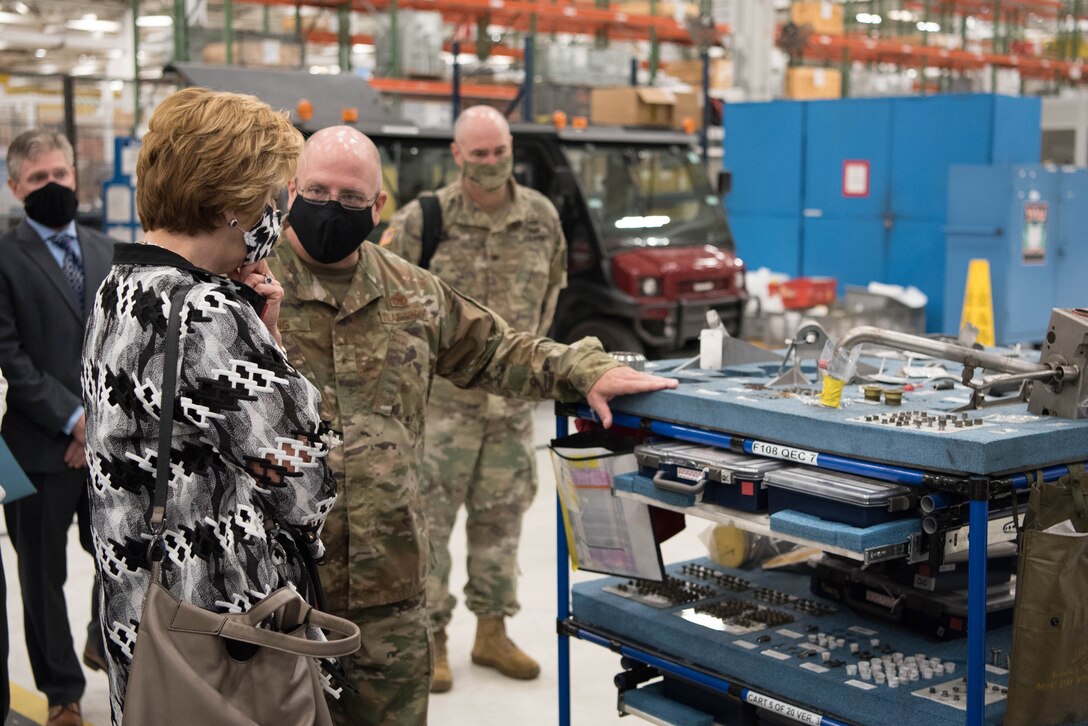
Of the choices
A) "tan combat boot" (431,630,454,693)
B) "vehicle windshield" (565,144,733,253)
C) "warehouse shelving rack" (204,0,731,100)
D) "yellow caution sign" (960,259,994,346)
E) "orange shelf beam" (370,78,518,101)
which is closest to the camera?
"tan combat boot" (431,630,454,693)

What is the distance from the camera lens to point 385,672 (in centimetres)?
245

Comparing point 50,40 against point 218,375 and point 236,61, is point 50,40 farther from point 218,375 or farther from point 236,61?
point 218,375

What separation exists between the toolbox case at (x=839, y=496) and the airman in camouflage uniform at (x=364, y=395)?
0.75 metres

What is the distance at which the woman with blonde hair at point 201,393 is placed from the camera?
5.54 feet

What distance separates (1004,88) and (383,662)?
17472 millimetres

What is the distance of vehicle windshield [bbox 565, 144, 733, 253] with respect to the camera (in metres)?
8.34

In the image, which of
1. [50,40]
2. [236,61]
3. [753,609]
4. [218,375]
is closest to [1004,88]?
[236,61]

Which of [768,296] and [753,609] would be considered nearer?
[753,609]

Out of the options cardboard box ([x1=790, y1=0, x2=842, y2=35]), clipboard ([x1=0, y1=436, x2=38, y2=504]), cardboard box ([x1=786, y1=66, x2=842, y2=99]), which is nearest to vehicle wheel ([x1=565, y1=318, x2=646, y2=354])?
clipboard ([x1=0, y1=436, x2=38, y2=504])

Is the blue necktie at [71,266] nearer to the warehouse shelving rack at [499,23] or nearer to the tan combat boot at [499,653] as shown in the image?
the tan combat boot at [499,653]

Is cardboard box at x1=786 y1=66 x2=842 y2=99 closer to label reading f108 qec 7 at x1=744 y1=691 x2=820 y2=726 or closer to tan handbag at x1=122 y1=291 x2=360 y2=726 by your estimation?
label reading f108 qec 7 at x1=744 y1=691 x2=820 y2=726

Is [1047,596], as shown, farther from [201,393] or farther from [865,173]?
[865,173]

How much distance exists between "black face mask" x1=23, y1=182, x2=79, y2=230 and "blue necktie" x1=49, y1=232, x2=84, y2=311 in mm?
53

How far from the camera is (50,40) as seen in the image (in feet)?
58.8
